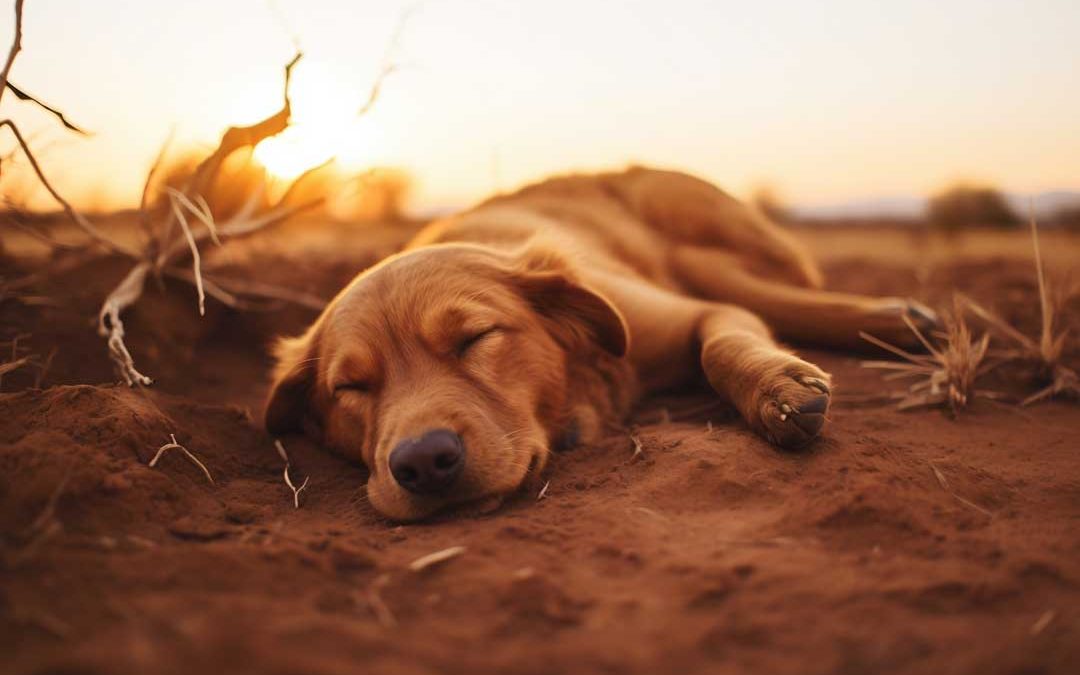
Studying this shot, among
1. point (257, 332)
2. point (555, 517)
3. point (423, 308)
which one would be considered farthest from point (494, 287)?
point (257, 332)

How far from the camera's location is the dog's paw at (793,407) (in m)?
2.55

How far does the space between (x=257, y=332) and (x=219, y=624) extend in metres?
4.11

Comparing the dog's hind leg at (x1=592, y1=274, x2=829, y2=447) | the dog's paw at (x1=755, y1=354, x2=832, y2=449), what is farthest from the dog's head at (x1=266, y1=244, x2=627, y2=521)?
the dog's paw at (x1=755, y1=354, x2=832, y2=449)

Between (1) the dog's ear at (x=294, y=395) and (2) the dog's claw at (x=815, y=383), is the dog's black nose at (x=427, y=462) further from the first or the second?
(2) the dog's claw at (x=815, y=383)

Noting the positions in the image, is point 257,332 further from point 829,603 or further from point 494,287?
point 829,603

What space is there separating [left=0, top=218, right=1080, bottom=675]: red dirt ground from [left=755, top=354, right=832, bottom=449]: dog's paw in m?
0.09

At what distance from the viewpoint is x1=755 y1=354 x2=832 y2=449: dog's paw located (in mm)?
2555

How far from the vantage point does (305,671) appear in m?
1.20

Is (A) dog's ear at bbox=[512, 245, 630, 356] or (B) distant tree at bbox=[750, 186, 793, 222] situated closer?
(A) dog's ear at bbox=[512, 245, 630, 356]

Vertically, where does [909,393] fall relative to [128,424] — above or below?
below

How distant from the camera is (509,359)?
302 cm

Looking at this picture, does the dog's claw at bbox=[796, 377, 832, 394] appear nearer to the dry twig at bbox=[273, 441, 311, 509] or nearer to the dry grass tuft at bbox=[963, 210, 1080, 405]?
the dry grass tuft at bbox=[963, 210, 1080, 405]

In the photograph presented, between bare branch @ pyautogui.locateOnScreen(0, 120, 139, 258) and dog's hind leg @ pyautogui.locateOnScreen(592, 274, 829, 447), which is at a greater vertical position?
bare branch @ pyautogui.locateOnScreen(0, 120, 139, 258)

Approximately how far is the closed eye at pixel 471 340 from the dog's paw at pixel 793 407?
3.51 feet
